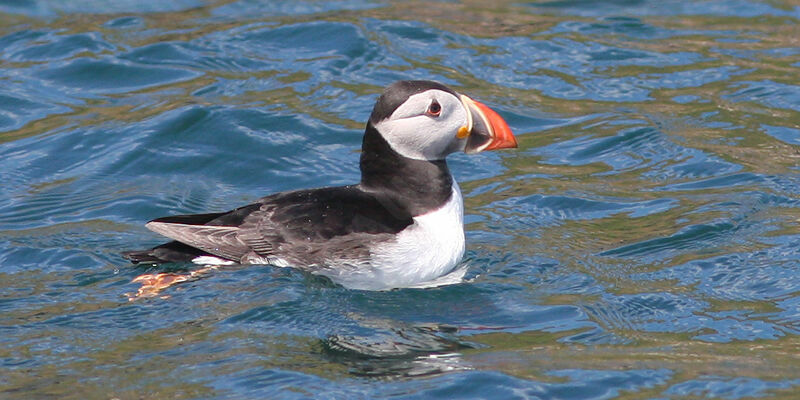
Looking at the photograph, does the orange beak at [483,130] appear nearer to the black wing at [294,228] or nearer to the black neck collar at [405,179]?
the black neck collar at [405,179]

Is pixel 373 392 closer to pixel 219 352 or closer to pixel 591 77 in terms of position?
pixel 219 352

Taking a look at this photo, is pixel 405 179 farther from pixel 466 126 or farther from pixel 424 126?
pixel 466 126

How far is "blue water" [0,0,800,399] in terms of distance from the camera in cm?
572

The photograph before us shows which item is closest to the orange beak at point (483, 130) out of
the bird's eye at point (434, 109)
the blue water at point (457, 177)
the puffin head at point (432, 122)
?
the puffin head at point (432, 122)

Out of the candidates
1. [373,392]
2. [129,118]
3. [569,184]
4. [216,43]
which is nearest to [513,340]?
[373,392]

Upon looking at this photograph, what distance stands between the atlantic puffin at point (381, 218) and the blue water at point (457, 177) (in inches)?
6.1

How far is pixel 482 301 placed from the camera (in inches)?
264

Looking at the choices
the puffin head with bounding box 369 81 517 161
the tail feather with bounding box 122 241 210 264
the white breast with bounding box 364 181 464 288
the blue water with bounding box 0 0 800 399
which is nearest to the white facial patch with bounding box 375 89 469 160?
the puffin head with bounding box 369 81 517 161

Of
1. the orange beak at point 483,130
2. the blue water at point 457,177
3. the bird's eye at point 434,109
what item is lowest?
the blue water at point 457,177

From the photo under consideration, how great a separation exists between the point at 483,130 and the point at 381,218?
82 centimetres

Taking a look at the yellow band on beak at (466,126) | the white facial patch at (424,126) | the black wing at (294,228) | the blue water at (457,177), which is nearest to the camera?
the blue water at (457,177)

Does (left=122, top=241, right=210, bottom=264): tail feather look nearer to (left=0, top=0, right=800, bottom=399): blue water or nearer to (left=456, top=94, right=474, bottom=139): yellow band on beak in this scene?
(left=0, top=0, right=800, bottom=399): blue water

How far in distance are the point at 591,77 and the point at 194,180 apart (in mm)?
3896

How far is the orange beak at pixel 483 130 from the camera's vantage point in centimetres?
685
